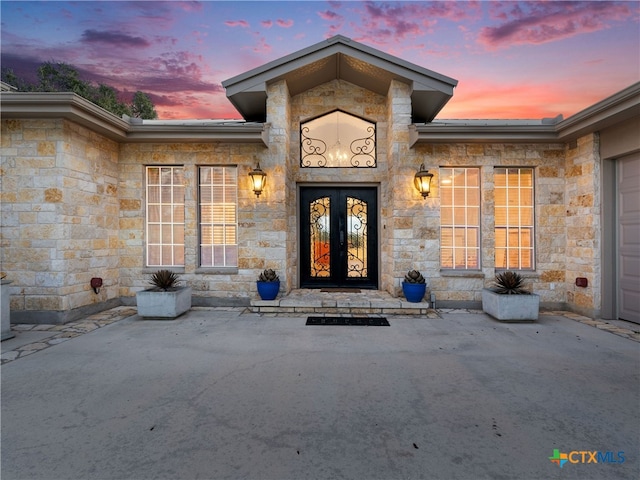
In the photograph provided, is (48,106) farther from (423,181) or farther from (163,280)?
(423,181)

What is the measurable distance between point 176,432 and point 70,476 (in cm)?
60

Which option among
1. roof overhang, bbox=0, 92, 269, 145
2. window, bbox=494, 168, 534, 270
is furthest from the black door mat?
roof overhang, bbox=0, 92, 269, 145

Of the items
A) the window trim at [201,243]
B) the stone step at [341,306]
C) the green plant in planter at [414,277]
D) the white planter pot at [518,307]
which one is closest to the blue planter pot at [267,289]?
the stone step at [341,306]

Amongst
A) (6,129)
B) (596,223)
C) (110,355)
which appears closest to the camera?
(110,355)

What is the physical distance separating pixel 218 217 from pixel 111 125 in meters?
2.56

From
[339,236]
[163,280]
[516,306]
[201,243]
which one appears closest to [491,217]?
[516,306]

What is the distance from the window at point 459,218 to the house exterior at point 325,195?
3 centimetres

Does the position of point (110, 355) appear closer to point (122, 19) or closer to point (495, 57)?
point (495, 57)

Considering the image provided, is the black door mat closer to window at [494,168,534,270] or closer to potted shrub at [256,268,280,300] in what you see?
potted shrub at [256,268,280,300]

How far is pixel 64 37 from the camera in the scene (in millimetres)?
13766

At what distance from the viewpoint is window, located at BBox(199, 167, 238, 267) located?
6426 mm

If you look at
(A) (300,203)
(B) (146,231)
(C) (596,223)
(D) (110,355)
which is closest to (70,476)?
(D) (110,355)

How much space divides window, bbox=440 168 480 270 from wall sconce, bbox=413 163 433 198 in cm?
63

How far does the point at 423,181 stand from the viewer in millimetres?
5832
